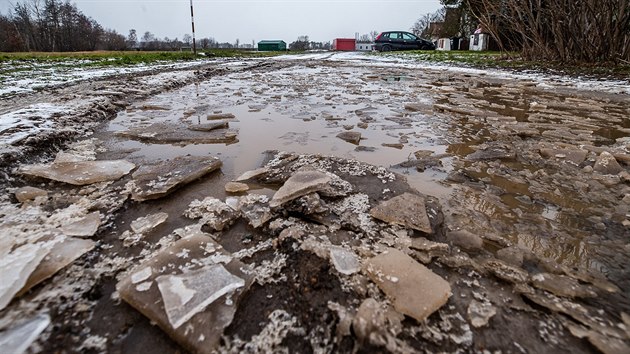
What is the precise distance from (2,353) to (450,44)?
31830 mm

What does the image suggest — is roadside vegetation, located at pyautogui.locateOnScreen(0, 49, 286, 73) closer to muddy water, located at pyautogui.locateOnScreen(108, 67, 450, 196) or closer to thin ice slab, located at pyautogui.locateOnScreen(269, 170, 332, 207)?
muddy water, located at pyautogui.locateOnScreen(108, 67, 450, 196)

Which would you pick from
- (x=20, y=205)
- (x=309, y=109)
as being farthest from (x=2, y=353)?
(x=309, y=109)

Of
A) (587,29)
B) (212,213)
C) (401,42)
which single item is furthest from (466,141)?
(401,42)

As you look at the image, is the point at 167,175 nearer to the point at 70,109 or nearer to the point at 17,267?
the point at 17,267

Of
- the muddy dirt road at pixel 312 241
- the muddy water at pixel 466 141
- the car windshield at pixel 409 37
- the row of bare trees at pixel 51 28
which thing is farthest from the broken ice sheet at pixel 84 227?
the row of bare trees at pixel 51 28

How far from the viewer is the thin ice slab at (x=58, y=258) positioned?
85 cm

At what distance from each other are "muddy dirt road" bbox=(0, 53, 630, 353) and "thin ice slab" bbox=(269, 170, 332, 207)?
0.01 metres

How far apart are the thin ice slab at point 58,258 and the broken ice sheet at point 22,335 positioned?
0.12 meters

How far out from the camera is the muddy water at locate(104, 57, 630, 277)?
4.01ft

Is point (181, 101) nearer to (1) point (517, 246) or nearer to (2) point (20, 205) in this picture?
(2) point (20, 205)

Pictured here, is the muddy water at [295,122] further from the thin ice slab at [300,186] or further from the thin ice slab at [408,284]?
the thin ice slab at [408,284]

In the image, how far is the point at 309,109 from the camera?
337cm

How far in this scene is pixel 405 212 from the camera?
1.24 meters

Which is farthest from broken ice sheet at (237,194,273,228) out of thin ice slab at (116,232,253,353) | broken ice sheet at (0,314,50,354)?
broken ice sheet at (0,314,50,354)
